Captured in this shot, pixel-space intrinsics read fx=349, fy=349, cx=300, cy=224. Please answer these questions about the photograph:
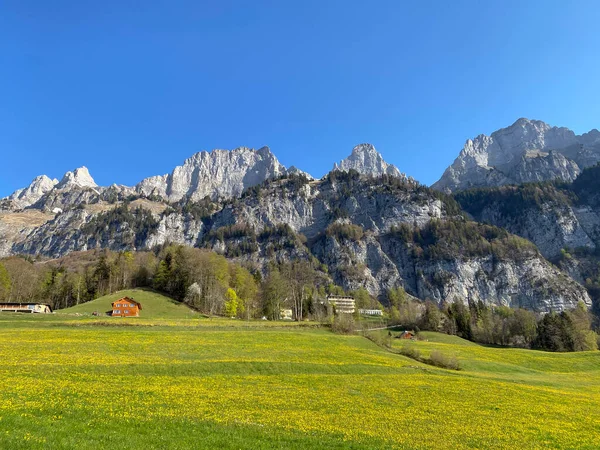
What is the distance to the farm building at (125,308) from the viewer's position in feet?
314

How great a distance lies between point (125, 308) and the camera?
96625 millimetres

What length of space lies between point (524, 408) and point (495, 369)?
37.2 m

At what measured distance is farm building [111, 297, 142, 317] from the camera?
95581mm

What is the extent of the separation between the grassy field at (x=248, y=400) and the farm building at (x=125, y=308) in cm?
3978

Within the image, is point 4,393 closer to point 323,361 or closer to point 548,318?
point 323,361

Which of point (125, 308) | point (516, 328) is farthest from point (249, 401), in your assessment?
point (516, 328)

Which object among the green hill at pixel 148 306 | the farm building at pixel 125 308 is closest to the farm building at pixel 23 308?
the green hill at pixel 148 306

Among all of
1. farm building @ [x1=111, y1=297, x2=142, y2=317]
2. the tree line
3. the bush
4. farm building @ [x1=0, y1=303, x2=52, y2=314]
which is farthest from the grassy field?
the tree line

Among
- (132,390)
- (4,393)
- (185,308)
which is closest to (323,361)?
(132,390)

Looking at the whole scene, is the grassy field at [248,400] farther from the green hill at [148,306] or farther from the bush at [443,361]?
the green hill at [148,306]

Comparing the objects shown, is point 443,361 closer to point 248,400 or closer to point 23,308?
point 248,400

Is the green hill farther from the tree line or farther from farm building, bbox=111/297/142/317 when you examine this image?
the tree line

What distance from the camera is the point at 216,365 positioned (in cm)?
4097

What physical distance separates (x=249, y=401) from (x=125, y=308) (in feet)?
269
